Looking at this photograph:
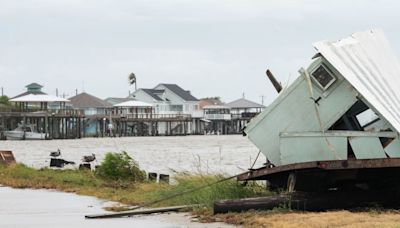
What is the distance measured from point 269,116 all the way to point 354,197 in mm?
2628

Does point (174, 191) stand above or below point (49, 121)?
below

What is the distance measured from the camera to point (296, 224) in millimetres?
14570

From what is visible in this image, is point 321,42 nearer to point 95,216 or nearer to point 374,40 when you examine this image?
point 374,40

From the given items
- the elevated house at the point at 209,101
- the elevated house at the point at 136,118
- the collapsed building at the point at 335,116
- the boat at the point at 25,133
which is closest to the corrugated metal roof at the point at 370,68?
the collapsed building at the point at 335,116

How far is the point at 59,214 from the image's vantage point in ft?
59.3

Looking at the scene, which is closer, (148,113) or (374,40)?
(374,40)

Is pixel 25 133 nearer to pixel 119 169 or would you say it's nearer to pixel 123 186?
pixel 119 169

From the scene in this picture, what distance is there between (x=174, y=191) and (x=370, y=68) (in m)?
5.54

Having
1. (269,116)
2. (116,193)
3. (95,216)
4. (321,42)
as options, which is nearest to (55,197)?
(116,193)

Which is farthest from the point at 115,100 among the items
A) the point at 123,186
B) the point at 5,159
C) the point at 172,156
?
the point at 123,186

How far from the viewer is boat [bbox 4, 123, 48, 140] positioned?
117 m

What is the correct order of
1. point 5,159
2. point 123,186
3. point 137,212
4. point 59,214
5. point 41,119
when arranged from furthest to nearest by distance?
point 41,119 → point 5,159 → point 123,186 → point 59,214 → point 137,212

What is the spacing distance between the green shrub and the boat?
9243 cm

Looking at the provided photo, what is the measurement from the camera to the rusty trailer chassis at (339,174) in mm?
15672
